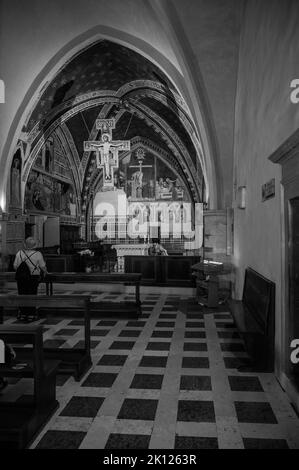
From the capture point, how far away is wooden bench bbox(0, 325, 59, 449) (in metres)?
2.67

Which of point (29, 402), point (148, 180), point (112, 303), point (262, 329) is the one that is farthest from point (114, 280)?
point (148, 180)

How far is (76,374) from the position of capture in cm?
408

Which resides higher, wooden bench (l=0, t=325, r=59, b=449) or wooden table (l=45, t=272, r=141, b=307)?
wooden table (l=45, t=272, r=141, b=307)

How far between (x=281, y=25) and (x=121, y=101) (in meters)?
13.5

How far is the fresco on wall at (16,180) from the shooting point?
46.4 feet

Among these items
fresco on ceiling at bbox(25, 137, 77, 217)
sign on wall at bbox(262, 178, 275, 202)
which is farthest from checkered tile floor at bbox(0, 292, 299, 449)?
fresco on ceiling at bbox(25, 137, 77, 217)

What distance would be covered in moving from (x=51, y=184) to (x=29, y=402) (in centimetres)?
1586

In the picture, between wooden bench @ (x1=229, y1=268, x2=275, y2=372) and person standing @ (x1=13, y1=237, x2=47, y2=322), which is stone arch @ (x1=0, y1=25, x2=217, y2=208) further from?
wooden bench @ (x1=229, y1=268, x2=275, y2=372)

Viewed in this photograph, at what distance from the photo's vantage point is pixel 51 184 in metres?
18.1

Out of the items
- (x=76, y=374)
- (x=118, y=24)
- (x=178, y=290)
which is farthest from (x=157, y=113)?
(x=76, y=374)

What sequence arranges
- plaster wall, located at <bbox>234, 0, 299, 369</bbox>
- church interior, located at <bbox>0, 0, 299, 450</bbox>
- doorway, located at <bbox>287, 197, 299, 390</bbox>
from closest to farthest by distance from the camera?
church interior, located at <bbox>0, 0, 299, 450</bbox>, doorway, located at <bbox>287, 197, 299, 390</bbox>, plaster wall, located at <bbox>234, 0, 299, 369</bbox>

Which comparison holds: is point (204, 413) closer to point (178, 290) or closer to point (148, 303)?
point (148, 303)

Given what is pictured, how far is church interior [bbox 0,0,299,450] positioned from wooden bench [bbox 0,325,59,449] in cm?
1

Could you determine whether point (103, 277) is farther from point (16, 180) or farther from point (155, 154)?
point (155, 154)
